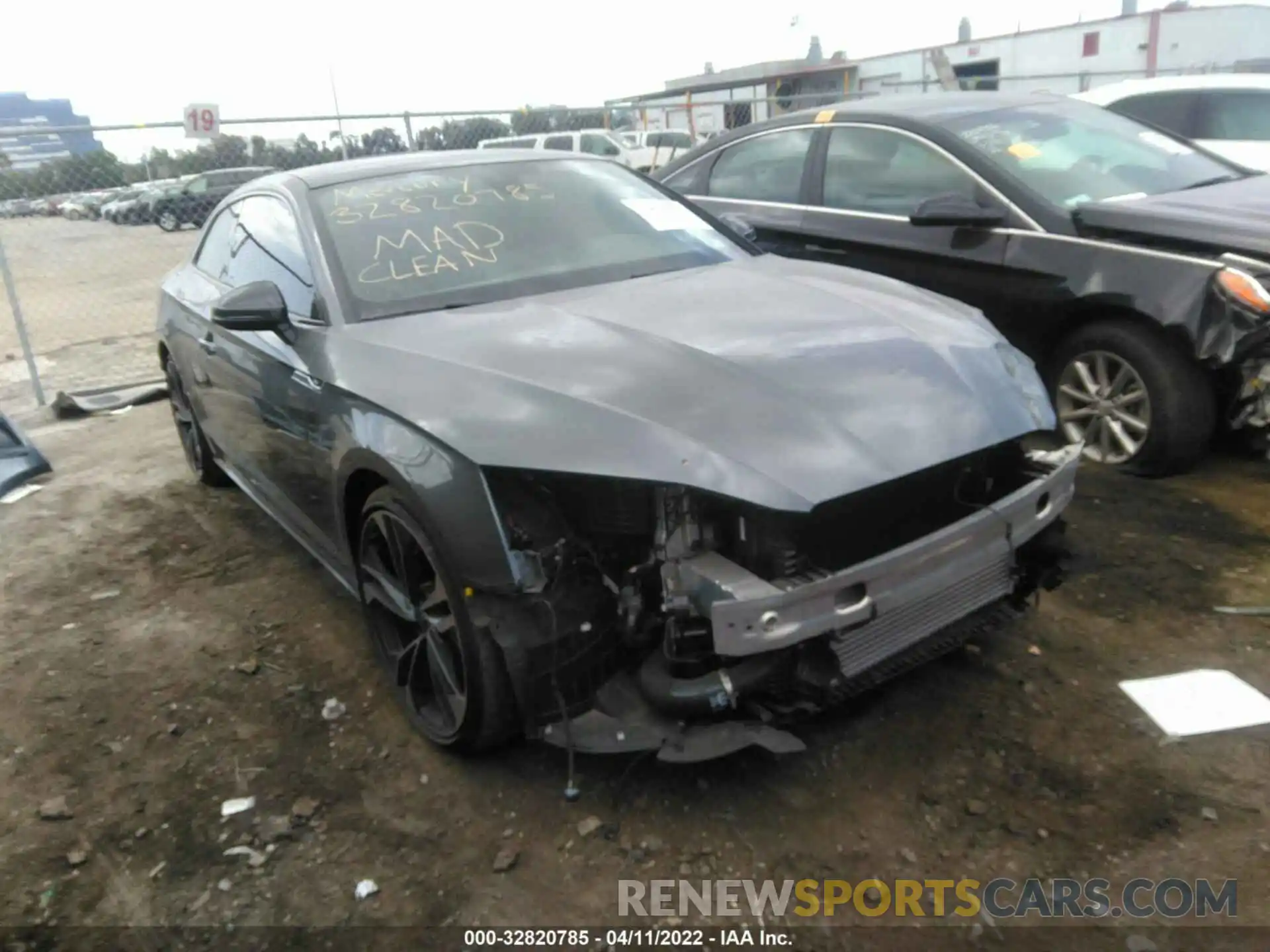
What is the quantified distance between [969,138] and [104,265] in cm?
1313

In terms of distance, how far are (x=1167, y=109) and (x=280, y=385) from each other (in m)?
7.62

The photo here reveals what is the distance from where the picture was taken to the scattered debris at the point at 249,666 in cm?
346

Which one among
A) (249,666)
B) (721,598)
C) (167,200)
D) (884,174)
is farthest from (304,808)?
(167,200)

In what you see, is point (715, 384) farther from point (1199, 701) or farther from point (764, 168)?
point (764, 168)

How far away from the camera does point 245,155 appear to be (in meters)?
12.5

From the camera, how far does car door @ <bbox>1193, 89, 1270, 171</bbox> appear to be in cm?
761

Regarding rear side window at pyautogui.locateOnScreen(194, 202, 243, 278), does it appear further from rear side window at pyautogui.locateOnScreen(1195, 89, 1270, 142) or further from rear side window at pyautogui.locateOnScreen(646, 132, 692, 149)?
rear side window at pyautogui.locateOnScreen(646, 132, 692, 149)

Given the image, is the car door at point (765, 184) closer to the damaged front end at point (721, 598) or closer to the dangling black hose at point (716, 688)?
the damaged front end at point (721, 598)

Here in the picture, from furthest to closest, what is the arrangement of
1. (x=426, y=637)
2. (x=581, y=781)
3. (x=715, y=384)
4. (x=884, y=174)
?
(x=884, y=174) → (x=426, y=637) → (x=581, y=781) → (x=715, y=384)

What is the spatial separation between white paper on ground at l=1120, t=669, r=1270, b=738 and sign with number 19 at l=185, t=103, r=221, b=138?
27.9ft

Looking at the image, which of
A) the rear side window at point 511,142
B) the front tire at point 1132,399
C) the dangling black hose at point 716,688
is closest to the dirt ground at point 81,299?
the rear side window at point 511,142

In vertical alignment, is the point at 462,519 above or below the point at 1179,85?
below

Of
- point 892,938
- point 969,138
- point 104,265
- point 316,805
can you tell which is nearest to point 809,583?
point 892,938

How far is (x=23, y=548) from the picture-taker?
478 centimetres
